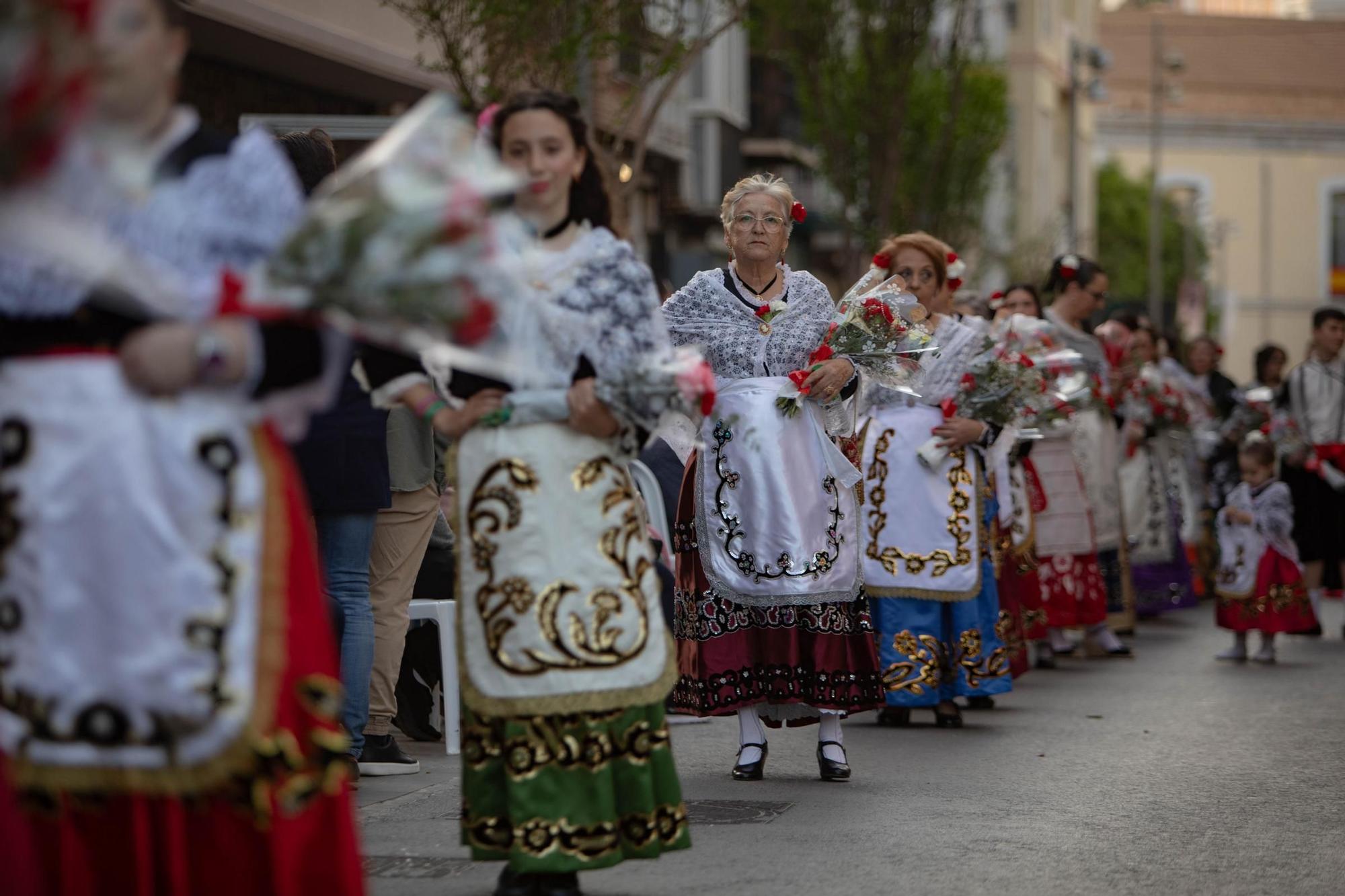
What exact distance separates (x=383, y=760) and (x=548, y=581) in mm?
3212

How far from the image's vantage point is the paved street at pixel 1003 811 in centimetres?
605

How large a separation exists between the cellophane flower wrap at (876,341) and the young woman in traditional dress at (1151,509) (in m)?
7.56

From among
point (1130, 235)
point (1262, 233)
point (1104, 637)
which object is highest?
point (1262, 233)

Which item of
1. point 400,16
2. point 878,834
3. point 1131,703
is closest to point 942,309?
point 1131,703

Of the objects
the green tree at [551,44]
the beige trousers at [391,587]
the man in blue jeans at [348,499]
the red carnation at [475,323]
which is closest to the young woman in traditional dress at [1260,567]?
the green tree at [551,44]

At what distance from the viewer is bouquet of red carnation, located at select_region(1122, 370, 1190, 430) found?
16172 millimetres

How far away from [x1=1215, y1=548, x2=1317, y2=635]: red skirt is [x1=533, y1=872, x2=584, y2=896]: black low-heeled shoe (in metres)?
9.28

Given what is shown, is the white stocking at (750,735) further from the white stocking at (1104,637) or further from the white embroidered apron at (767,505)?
the white stocking at (1104,637)

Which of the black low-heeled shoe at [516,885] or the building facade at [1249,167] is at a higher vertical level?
the building facade at [1249,167]

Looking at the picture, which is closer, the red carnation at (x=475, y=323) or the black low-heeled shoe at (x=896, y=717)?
the red carnation at (x=475, y=323)

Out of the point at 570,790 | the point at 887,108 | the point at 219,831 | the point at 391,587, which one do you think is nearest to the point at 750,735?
the point at 391,587

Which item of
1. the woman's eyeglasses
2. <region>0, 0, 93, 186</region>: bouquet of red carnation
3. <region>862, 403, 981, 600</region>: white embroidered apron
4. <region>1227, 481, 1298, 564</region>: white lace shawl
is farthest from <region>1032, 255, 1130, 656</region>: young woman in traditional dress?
<region>0, 0, 93, 186</region>: bouquet of red carnation

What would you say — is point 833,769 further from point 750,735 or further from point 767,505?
point 767,505

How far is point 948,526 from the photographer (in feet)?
→ 32.0
